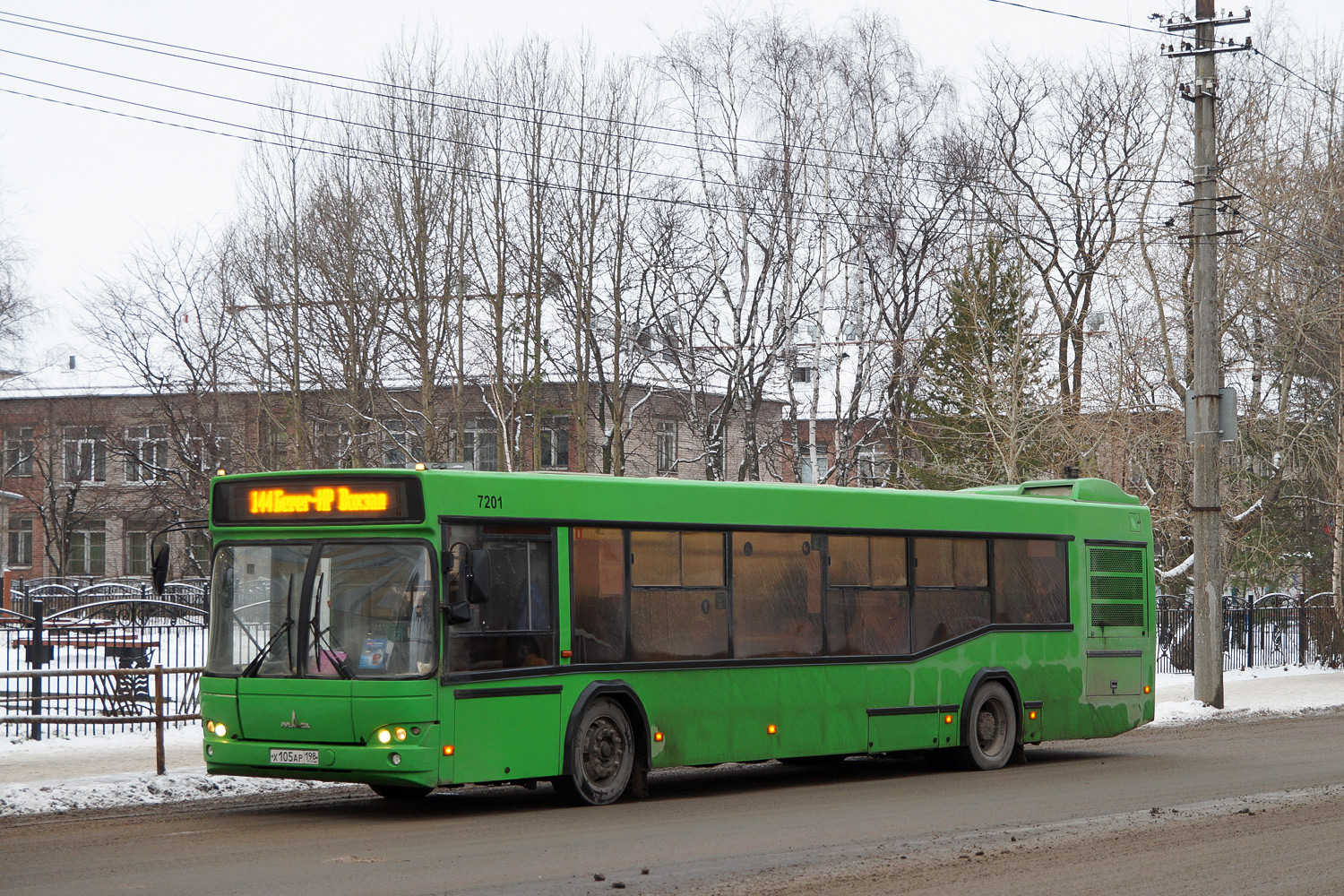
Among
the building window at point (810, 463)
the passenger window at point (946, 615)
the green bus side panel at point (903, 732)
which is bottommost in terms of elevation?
the green bus side panel at point (903, 732)

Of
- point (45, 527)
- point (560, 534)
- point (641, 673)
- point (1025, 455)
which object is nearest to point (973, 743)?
point (641, 673)

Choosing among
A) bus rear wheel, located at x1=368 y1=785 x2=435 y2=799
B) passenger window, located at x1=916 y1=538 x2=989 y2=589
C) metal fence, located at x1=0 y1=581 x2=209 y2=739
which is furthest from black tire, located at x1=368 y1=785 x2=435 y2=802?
passenger window, located at x1=916 y1=538 x2=989 y2=589

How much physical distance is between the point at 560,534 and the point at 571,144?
26206mm

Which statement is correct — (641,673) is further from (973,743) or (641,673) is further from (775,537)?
(973,743)

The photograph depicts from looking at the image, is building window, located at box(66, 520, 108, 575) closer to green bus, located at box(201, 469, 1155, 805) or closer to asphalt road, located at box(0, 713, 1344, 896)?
asphalt road, located at box(0, 713, 1344, 896)

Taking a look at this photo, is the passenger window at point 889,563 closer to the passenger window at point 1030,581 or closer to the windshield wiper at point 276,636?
the passenger window at point 1030,581

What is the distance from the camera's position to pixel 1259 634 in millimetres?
33719

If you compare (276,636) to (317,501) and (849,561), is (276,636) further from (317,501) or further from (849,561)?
(849,561)

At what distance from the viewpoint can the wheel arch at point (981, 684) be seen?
51.9ft

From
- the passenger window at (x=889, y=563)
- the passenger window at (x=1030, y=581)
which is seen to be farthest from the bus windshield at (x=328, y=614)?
the passenger window at (x=1030, y=581)

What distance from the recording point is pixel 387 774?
1157 cm

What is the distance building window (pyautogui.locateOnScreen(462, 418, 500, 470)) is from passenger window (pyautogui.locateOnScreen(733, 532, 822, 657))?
2914 centimetres

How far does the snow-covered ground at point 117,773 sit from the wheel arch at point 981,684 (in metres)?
6.14

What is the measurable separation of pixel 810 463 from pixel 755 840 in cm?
3560
